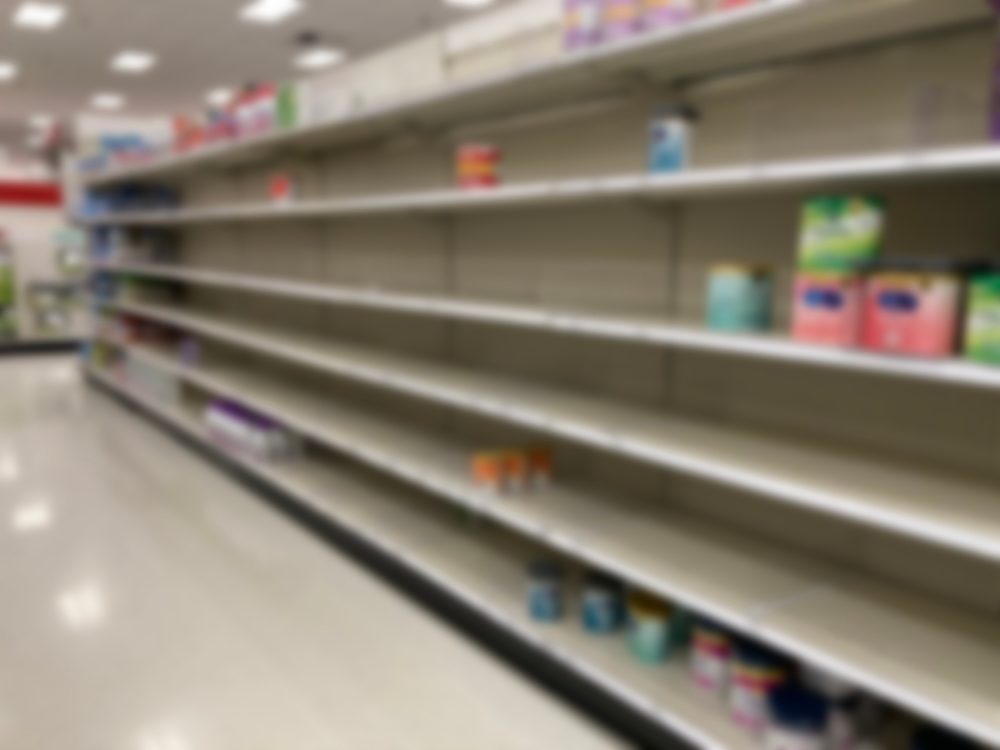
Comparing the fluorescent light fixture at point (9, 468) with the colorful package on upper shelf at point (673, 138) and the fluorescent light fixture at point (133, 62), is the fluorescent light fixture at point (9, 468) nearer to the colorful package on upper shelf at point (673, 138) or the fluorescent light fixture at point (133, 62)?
the colorful package on upper shelf at point (673, 138)

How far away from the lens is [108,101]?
40.2 feet

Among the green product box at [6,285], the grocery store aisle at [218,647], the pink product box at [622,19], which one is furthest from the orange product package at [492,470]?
the green product box at [6,285]

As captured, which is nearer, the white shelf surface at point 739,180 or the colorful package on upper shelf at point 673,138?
the white shelf surface at point 739,180

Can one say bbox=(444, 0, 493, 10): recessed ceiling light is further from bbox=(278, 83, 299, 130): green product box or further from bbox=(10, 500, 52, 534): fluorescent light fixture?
bbox=(10, 500, 52, 534): fluorescent light fixture

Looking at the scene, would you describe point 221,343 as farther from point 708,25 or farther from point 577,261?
point 708,25

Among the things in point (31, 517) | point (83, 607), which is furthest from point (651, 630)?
point (31, 517)

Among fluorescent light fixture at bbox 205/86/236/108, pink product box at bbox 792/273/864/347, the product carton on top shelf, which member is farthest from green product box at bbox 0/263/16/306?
pink product box at bbox 792/273/864/347

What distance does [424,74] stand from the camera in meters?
2.83

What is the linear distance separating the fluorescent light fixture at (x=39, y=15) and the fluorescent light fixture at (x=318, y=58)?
2725mm

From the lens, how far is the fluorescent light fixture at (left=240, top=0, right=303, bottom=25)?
7227mm

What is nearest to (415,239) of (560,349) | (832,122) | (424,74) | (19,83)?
(424,74)

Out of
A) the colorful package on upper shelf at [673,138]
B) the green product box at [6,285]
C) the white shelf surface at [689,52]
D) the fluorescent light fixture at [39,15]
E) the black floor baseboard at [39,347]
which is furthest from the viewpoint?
the black floor baseboard at [39,347]

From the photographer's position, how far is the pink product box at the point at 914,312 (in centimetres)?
131

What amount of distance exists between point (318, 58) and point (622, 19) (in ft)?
28.6
